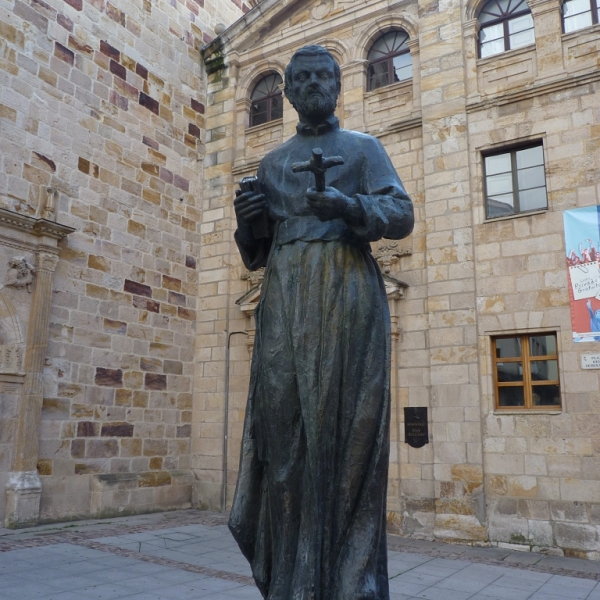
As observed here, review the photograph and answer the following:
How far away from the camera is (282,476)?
2359 millimetres

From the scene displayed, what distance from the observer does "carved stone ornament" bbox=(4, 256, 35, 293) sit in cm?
884

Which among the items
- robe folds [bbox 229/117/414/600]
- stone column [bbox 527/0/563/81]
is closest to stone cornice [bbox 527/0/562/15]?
stone column [bbox 527/0/563/81]

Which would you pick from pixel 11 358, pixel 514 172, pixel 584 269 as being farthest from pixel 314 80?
pixel 514 172

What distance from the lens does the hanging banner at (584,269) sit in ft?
27.6

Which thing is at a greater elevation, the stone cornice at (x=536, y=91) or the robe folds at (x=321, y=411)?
the stone cornice at (x=536, y=91)

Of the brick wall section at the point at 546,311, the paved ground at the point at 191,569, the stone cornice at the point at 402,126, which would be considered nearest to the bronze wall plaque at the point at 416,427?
the brick wall section at the point at 546,311

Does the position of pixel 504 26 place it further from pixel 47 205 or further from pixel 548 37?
pixel 47 205

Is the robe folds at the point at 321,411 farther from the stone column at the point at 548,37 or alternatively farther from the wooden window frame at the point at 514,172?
the stone column at the point at 548,37

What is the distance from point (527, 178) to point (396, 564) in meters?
5.60

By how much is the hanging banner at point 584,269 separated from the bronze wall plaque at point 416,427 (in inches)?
91.8

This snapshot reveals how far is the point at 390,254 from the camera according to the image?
10.1 metres

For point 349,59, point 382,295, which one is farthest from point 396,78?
point 382,295

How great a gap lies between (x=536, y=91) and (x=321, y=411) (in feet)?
27.7

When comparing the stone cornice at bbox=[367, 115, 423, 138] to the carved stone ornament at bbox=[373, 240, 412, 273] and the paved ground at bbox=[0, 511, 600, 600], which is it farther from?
the paved ground at bbox=[0, 511, 600, 600]
